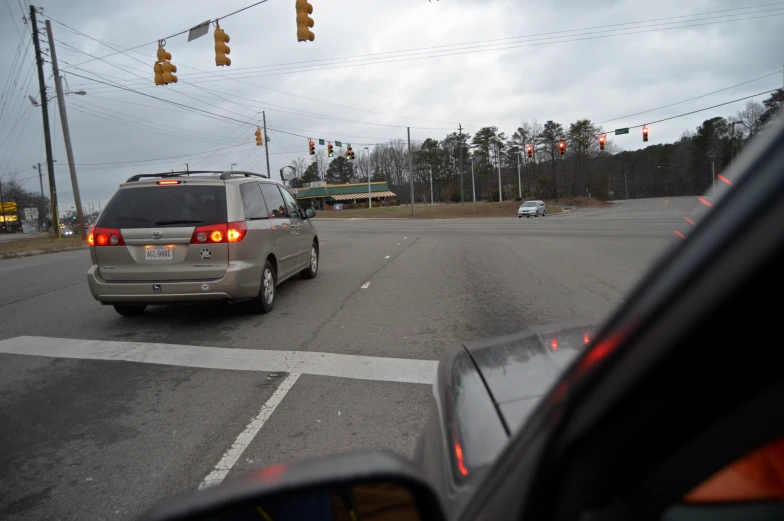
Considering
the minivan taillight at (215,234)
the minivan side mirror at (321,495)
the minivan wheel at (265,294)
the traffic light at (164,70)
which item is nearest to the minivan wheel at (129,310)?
the minivan wheel at (265,294)

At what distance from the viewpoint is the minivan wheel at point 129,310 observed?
25.3 feet

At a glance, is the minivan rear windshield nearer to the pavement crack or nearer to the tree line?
the pavement crack

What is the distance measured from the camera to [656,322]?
72cm

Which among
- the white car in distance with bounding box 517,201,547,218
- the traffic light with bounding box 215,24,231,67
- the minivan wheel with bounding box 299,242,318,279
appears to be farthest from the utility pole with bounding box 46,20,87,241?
the white car in distance with bounding box 517,201,547,218

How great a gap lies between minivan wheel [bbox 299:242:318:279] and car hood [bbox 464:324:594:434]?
8384mm

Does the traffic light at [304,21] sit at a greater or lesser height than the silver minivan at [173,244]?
greater

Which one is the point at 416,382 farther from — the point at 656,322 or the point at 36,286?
the point at 36,286

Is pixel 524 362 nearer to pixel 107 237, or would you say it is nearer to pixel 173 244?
pixel 173 244

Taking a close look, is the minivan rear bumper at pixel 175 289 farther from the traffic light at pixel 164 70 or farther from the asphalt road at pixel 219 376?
the traffic light at pixel 164 70

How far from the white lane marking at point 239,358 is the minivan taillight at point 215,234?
4.47 feet

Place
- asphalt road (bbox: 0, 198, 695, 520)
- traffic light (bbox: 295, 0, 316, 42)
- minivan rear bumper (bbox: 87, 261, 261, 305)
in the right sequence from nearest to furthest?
asphalt road (bbox: 0, 198, 695, 520) < minivan rear bumper (bbox: 87, 261, 261, 305) < traffic light (bbox: 295, 0, 316, 42)

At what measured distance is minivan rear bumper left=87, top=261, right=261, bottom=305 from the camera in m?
6.82

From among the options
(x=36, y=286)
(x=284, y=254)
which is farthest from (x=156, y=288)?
(x=36, y=286)

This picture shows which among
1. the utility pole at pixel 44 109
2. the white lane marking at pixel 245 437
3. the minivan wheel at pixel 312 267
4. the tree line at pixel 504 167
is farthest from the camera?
the tree line at pixel 504 167
